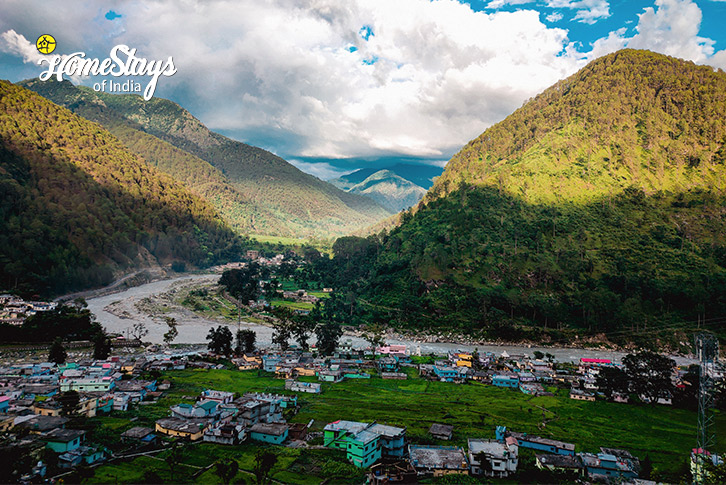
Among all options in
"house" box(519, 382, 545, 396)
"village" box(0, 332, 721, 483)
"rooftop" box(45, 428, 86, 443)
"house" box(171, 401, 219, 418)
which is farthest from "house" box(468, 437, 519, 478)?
"rooftop" box(45, 428, 86, 443)

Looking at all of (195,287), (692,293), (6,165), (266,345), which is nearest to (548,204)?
(692,293)

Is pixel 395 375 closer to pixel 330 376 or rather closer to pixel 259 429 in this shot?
pixel 330 376

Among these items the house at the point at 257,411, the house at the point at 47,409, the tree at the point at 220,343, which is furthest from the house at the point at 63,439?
the tree at the point at 220,343

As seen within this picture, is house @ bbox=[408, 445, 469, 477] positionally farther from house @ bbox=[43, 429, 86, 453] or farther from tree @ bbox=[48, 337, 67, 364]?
tree @ bbox=[48, 337, 67, 364]

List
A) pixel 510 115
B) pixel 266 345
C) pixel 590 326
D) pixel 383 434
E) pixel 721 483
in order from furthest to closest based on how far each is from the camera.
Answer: pixel 510 115, pixel 590 326, pixel 266 345, pixel 383 434, pixel 721 483

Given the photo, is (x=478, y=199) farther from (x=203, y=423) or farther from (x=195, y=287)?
(x=203, y=423)

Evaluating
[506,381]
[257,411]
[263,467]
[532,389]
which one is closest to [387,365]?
[506,381]
